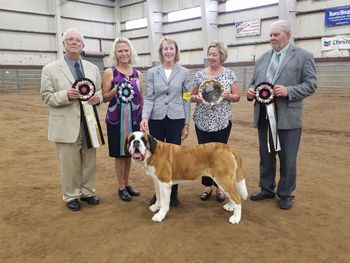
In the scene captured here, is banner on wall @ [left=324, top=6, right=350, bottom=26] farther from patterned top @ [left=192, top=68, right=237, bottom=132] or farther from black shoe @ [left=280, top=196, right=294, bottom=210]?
black shoe @ [left=280, top=196, right=294, bottom=210]

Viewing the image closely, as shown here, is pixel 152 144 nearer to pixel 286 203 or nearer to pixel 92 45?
pixel 286 203

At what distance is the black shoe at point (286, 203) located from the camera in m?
3.94

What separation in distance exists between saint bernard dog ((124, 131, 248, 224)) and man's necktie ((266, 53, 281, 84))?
3.42 feet

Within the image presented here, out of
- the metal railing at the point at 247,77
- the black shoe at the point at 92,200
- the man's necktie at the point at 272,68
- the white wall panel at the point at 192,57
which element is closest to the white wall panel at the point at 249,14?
the white wall panel at the point at 192,57

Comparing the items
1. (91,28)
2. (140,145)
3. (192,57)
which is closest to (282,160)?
(140,145)

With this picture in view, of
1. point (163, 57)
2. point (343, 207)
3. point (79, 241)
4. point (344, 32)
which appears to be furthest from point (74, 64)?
point (344, 32)

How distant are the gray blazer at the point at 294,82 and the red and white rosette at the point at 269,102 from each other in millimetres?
59

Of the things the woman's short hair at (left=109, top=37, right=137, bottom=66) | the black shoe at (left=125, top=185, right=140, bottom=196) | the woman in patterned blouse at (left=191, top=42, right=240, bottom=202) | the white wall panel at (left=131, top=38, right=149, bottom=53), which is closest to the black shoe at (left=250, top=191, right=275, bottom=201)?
the woman in patterned blouse at (left=191, top=42, right=240, bottom=202)

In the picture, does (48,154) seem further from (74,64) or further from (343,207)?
(343,207)

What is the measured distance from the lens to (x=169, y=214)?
3.84 meters

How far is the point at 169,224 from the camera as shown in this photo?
11.7ft

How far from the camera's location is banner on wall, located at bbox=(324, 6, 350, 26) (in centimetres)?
1450

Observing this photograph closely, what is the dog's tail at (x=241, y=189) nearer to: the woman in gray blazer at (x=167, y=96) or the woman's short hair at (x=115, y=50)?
the woman in gray blazer at (x=167, y=96)

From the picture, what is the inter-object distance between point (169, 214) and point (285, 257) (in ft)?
4.75
